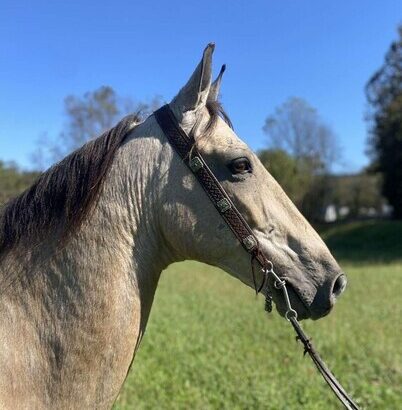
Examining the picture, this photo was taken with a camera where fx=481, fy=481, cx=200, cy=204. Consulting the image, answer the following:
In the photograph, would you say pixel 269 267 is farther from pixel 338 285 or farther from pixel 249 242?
pixel 338 285

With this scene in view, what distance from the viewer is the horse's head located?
1.74m

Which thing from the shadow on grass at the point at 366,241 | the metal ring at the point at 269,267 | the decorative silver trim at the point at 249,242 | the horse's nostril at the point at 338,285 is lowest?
the shadow on grass at the point at 366,241

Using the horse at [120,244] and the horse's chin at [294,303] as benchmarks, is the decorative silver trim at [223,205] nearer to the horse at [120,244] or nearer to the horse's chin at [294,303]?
the horse at [120,244]

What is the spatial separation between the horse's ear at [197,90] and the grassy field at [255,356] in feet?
12.0

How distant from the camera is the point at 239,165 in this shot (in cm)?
178

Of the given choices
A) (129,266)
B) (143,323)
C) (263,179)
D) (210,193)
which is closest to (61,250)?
(129,266)

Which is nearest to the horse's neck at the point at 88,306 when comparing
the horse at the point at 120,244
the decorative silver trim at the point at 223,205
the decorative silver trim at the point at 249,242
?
the horse at the point at 120,244

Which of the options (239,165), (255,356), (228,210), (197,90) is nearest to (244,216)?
(228,210)

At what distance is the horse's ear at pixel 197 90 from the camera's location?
168cm

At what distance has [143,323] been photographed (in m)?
1.80

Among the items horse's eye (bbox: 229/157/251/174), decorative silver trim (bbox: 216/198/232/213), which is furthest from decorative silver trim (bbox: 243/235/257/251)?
horse's eye (bbox: 229/157/251/174)

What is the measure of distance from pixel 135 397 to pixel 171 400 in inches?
14.7

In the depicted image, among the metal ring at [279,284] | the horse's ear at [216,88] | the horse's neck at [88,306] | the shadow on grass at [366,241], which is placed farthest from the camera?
the shadow on grass at [366,241]

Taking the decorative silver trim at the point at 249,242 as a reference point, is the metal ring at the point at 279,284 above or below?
below
